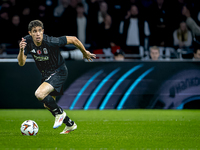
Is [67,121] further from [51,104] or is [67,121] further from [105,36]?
[105,36]

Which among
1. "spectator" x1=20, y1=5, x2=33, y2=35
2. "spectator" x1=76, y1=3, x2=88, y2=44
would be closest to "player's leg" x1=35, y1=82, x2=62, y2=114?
"spectator" x1=76, y1=3, x2=88, y2=44

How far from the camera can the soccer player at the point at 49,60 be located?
637 cm

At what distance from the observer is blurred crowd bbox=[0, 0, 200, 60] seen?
13.2 metres

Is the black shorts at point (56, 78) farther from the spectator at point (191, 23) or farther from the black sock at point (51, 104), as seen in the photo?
the spectator at point (191, 23)

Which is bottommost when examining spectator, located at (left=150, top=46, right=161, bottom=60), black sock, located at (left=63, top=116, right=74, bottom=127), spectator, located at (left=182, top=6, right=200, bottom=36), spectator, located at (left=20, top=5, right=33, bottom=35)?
spectator, located at (left=150, top=46, right=161, bottom=60)

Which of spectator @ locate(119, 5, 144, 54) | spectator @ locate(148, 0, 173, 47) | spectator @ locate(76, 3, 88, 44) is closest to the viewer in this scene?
spectator @ locate(119, 5, 144, 54)

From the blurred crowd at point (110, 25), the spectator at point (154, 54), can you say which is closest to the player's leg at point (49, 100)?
the spectator at point (154, 54)

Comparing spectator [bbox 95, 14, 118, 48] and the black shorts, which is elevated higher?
the black shorts

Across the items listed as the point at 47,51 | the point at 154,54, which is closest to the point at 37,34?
the point at 47,51

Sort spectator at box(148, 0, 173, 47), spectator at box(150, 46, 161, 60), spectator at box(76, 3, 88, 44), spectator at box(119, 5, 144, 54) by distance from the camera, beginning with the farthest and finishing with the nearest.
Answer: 1. spectator at box(148, 0, 173, 47)
2. spectator at box(76, 3, 88, 44)
3. spectator at box(119, 5, 144, 54)
4. spectator at box(150, 46, 161, 60)

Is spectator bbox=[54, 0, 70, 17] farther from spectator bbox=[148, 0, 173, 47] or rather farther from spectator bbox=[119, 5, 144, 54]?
spectator bbox=[148, 0, 173, 47]

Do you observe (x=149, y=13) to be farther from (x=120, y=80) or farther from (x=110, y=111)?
(x=110, y=111)

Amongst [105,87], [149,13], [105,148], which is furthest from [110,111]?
[105,148]

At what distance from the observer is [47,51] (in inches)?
259
